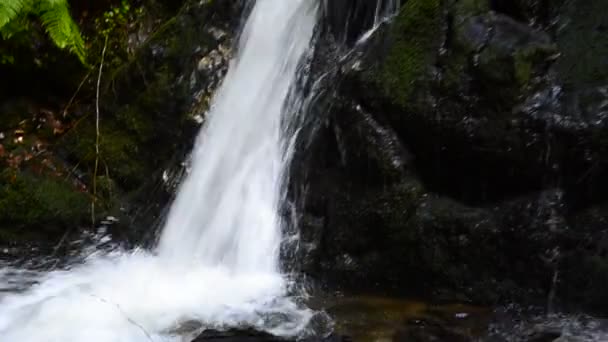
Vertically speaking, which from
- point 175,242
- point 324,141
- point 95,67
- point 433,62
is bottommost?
point 175,242

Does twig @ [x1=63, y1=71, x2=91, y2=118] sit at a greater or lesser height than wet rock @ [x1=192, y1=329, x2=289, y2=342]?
greater

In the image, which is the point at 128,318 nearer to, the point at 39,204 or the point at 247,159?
the point at 247,159

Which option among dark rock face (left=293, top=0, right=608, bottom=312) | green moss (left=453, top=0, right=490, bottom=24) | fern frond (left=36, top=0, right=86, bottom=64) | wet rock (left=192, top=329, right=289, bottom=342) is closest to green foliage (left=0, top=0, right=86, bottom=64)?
fern frond (left=36, top=0, right=86, bottom=64)

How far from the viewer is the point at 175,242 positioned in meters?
4.66

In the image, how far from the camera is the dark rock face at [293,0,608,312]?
3.46 meters

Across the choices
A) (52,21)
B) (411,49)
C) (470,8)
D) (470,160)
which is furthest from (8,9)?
(470,160)

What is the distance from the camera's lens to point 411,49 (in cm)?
391

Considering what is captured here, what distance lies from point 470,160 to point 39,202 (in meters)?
3.36

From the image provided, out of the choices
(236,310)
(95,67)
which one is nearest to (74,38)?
(95,67)

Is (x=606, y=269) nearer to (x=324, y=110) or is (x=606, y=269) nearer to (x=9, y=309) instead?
(x=324, y=110)

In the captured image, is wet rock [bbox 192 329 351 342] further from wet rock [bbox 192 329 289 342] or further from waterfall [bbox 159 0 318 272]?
Answer: waterfall [bbox 159 0 318 272]

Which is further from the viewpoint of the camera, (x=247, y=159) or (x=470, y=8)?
(x=247, y=159)

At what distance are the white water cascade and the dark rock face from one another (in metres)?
0.44

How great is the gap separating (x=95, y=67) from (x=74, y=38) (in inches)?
19.8
